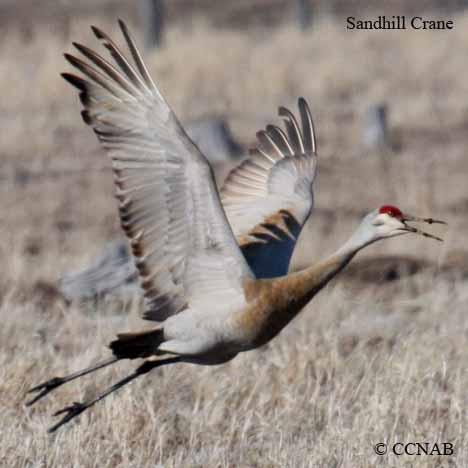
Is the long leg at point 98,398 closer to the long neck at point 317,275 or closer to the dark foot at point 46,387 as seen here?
the dark foot at point 46,387

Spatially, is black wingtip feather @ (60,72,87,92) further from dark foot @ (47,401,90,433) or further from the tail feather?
dark foot @ (47,401,90,433)

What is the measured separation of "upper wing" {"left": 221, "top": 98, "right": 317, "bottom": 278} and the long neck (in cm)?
54

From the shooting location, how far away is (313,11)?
135ft

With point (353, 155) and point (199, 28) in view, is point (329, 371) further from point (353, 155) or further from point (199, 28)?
point (199, 28)

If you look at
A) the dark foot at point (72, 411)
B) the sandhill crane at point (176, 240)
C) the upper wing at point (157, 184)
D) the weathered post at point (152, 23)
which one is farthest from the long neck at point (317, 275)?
the weathered post at point (152, 23)

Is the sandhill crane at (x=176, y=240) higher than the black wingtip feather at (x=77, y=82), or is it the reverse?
the black wingtip feather at (x=77, y=82)

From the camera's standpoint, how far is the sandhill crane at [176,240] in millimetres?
5109

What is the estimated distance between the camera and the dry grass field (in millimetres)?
5590

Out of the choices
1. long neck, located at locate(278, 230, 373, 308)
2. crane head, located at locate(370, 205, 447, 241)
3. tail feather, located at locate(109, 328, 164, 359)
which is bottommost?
tail feather, located at locate(109, 328, 164, 359)

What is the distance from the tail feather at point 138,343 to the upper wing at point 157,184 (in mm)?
209

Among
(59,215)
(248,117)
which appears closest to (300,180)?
(59,215)

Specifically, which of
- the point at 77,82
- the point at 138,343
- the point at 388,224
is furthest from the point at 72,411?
the point at 388,224

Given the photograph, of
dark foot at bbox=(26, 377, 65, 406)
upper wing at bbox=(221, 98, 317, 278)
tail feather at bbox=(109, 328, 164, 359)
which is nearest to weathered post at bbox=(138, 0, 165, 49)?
upper wing at bbox=(221, 98, 317, 278)

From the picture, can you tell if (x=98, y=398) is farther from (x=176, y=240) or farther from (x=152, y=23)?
(x=152, y=23)
